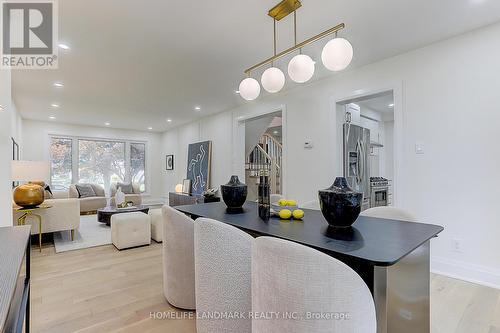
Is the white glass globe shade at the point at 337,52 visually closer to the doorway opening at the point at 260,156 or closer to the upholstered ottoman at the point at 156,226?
the upholstered ottoman at the point at 156,226

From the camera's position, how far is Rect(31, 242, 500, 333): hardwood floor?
180cm

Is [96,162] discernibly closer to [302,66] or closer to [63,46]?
[63,46]

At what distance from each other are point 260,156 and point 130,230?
3.76 meters

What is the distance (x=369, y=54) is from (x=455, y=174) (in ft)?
5.48

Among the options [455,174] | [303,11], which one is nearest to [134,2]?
[303,11]

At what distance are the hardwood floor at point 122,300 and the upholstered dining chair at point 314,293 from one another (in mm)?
1257

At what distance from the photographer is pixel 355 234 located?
4.16 ft

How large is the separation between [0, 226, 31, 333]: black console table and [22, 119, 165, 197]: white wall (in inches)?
275

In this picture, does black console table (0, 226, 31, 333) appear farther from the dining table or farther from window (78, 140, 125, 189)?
window (78, 140, 125, 189)

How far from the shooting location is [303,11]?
Answer: 2217 mm

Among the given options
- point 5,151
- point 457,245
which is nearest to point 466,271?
point 457,245

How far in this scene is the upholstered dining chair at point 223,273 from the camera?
4.24ft

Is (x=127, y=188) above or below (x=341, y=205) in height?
below

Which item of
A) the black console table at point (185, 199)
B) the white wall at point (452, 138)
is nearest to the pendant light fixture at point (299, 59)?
the white wall at point (452, 138)
